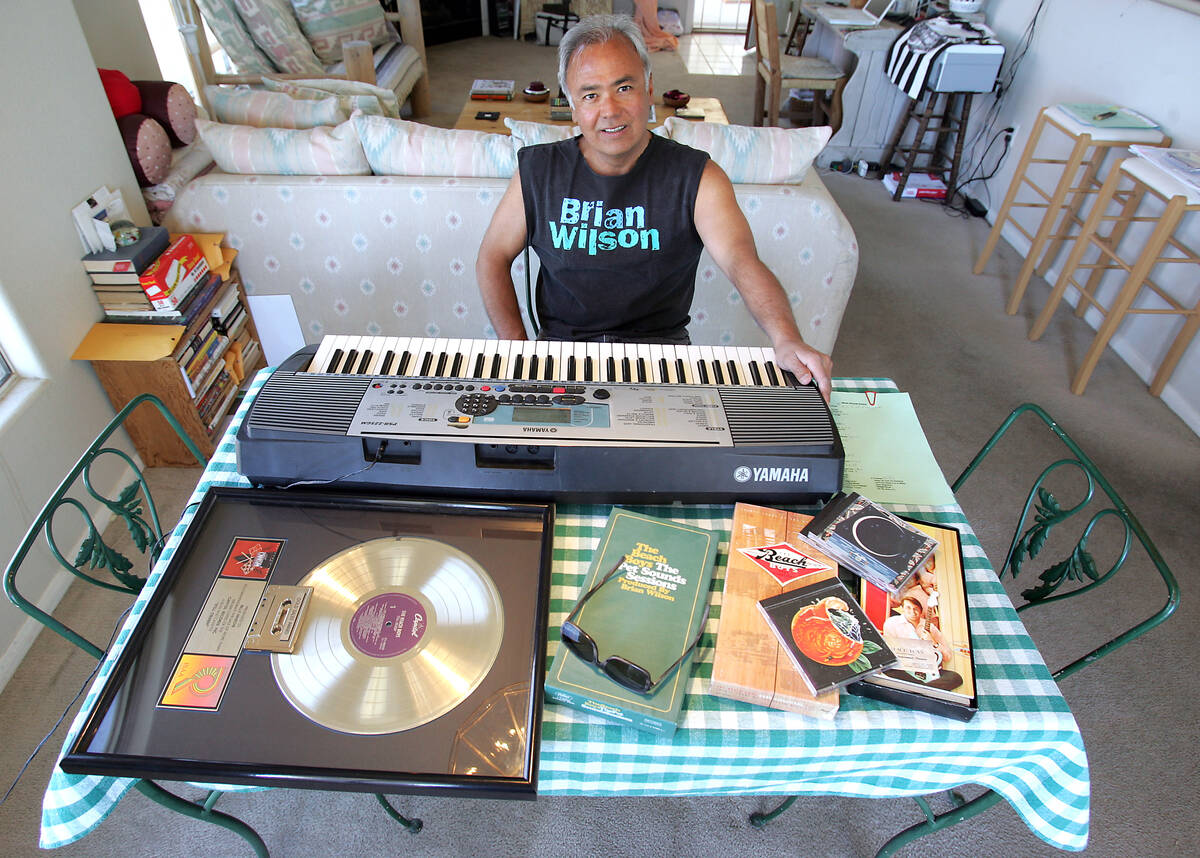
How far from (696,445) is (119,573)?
947 millimetres

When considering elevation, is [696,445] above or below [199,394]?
above

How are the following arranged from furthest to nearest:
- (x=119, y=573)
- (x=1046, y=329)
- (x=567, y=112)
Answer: (x=567, y=112), (x=1046, y=329), (x=119, y=573)

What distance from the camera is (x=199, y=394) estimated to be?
223 cm

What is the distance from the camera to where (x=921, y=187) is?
417 cm

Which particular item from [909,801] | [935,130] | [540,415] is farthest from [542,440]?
[935,130]

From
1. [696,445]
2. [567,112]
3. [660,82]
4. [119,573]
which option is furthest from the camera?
[660,82]

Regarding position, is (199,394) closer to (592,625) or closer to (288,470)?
(288,470)

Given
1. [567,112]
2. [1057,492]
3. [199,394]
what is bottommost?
[1057,492]

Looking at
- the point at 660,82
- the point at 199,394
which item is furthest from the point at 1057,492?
the point at 660,82

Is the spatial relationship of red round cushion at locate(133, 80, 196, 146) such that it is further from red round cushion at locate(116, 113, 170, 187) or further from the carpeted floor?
the carpeted floor

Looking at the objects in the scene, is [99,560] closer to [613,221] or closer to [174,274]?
[613,221]

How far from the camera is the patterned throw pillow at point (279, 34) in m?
3.84

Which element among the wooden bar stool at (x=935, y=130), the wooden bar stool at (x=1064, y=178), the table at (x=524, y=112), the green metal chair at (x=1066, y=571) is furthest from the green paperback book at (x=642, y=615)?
the wooden bar stool at (x=935, y=130)

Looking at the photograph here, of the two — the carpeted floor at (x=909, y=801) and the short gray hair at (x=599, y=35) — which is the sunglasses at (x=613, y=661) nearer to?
the carpeted floor at (x=909, y=801)
